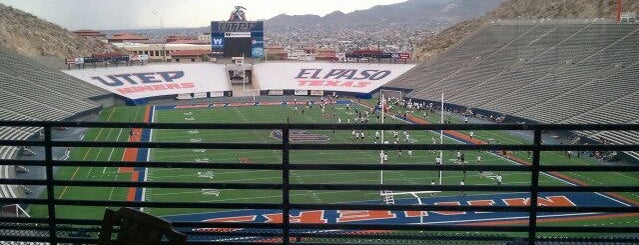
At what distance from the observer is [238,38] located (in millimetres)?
63094

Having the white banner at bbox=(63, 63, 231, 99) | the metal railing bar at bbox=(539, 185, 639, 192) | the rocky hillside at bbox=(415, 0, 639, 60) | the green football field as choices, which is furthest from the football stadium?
the rocky hillside at bbox=(415, 0, 639, 60)

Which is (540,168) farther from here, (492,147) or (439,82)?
(439,82)

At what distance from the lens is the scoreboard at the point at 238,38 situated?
6262 cm

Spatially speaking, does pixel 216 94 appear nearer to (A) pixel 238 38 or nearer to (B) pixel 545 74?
(A) pixel 238 38

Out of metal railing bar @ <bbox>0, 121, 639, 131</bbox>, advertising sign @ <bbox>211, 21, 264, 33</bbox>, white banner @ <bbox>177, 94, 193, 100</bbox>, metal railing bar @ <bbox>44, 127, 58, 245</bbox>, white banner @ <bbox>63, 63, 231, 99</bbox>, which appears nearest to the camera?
metal railing bar @ <bbox>0, 121, 639, 131</bbox>

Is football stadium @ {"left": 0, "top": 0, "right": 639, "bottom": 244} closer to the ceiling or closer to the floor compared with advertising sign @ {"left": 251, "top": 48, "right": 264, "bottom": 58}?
closer to the floor

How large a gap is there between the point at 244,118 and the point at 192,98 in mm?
17107

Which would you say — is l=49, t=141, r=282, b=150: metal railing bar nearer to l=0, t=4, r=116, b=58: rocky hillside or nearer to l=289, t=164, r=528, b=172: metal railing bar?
l=289, t=164, r=528, b=172: metal railing bar

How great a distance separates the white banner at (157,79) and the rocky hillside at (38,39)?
11.0 meters

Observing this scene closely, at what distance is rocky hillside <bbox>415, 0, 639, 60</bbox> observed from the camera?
2664 inches

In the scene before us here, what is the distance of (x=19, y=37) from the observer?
64062 millimetres

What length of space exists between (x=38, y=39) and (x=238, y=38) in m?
23.7

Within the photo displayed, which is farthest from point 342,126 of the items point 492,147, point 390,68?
point 390,68

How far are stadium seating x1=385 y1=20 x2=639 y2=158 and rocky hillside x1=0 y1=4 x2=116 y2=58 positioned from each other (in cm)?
3856
